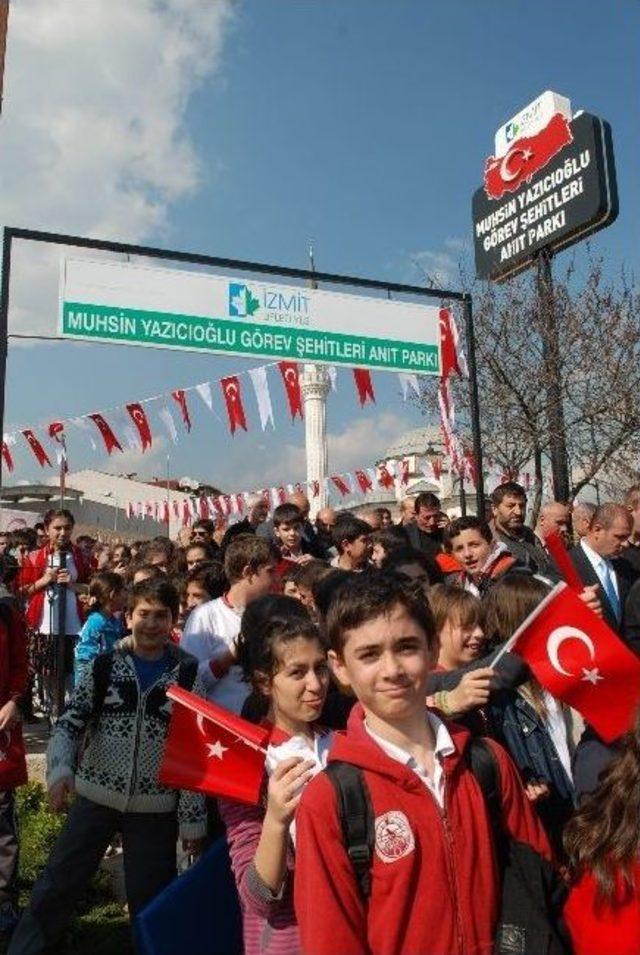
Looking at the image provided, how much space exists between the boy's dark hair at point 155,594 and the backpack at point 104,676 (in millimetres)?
243

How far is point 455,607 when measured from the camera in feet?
10.7

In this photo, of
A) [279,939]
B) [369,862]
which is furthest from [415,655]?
[279,939]

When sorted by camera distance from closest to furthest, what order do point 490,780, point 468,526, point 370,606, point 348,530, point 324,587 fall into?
point 490,780 → point 370,606 → point 324,587 → point 468,526 → point 348,530

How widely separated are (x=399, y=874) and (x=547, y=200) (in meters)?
16.3

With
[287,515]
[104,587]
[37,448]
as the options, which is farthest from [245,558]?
[37,448]

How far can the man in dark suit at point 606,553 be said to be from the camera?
18.0ft

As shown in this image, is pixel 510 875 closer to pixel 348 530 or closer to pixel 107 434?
pixel 348 530

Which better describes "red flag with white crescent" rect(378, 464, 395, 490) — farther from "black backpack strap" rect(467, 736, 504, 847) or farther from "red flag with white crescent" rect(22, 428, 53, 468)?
"black backpack strap" rect(467, 736, 504, 847)

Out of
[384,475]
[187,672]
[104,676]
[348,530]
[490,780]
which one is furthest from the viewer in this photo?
[384,475]

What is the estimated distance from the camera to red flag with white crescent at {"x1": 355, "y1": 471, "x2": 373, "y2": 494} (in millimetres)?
22203

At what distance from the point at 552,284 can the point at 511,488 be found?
11181mm

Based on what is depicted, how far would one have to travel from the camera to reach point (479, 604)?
3348mm

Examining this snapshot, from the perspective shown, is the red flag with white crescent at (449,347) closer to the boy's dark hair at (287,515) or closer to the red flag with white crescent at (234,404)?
the boy's dark hair at (287,515)

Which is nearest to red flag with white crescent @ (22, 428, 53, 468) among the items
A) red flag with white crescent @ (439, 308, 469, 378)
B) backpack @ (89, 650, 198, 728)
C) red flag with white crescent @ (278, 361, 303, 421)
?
red flag with white crescent @ (278, 361, 303, 421)
